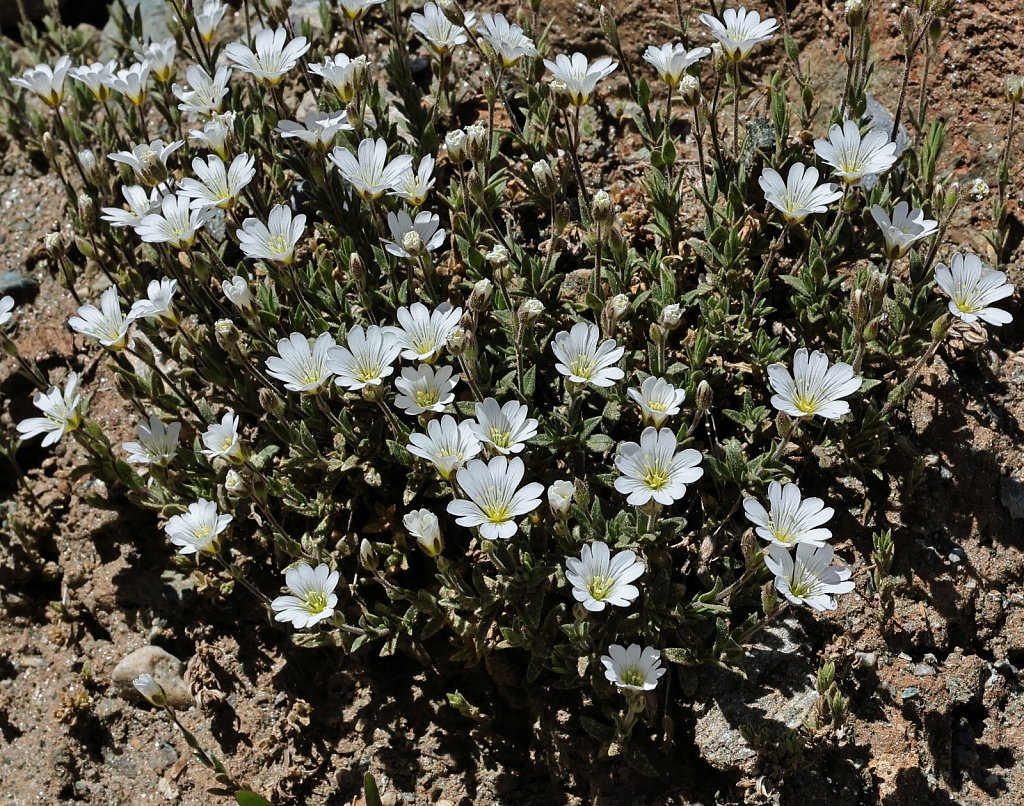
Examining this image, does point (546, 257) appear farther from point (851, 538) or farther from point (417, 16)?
point (851, 538)

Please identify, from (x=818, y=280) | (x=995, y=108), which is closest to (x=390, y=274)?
(x=818, y=280)

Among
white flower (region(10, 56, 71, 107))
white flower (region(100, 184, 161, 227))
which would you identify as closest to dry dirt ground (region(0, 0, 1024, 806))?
white flower (region(100, 184, 161, 227))

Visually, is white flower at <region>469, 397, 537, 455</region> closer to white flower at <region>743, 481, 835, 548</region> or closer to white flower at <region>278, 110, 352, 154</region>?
white flower at <region>743, 481, 835, 548</region>

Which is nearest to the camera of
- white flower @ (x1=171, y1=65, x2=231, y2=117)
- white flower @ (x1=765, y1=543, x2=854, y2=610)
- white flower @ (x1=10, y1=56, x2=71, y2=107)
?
white flower @ (x1=765, y1=543, x2=854, y2=610)

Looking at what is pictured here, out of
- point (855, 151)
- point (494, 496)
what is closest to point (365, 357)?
point (494, 496)

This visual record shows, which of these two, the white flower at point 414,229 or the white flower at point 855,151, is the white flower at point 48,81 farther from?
the white flower at point 855,151

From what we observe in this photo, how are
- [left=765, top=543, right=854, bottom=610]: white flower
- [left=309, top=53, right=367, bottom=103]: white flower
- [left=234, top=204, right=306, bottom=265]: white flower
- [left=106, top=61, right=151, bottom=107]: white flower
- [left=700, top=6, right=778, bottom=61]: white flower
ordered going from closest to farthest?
[left=765, top=543, right=854, bottom=610]: white flower → [left=234, top=204, right=306, bottom=265]: white flower → [left=700, top=6, right=778, bottom=61]: white flower → [left=309, top=53, right=367, bottom=103]: white flower → [left=106, top=61, right=151, bottom=107]: white flower

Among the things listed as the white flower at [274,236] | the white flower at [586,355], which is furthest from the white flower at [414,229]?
the white flower at [586,355]
